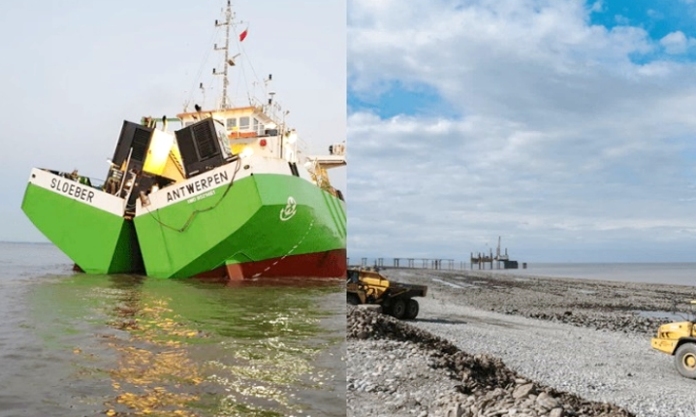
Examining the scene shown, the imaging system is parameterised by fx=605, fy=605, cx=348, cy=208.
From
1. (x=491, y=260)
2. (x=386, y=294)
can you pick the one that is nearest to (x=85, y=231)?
(x=386, y=294)

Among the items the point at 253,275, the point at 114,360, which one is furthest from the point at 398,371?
the point at 253,275

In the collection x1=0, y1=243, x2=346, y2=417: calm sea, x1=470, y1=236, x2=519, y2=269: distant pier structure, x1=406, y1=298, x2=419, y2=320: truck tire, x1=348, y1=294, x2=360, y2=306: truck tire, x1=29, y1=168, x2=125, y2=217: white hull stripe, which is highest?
x1=29, y1=168, x2=125, y2=217: white hull stripe

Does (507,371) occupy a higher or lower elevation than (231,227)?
lower

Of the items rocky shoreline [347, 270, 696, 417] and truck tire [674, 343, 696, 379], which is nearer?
rocky shoreline [347, 270, 696, 417]

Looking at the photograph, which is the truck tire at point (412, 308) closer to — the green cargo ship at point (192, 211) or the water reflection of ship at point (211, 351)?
the water reflection of ship at point (211, 351)

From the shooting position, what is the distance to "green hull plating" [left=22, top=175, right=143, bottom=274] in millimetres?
11766

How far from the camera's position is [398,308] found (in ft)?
24.5

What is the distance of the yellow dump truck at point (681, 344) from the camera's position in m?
→ 4.04

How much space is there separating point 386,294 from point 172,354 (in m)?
3.47

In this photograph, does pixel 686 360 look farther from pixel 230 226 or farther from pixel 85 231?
pixel 85 231

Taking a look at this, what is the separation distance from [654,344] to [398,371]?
2183 millimetres

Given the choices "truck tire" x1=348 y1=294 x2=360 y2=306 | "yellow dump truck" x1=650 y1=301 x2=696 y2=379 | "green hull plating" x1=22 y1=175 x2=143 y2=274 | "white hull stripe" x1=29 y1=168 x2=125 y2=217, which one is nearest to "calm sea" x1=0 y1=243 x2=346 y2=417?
"truck tire" x1=348 y1=294 x2=360 y2=306


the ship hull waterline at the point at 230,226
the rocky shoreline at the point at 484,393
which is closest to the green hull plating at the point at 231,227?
the ship hull waterline at the point at 230,226

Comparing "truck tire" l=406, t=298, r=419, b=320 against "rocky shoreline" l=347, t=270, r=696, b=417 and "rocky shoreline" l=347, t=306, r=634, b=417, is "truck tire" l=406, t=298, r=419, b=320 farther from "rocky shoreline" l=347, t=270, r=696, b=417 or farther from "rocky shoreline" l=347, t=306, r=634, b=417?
"rocky shoreline" l=347, t=306, r=634, b=417
